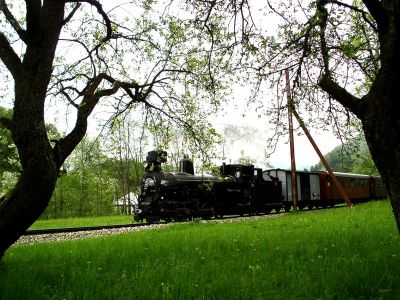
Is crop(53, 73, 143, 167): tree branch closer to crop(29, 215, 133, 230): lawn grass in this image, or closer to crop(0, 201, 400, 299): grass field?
crop(0, 201, 400, 299): grass field

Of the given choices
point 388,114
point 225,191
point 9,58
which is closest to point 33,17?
point 9,58

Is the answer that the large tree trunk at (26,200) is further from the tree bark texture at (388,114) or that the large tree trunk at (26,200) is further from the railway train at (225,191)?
the railway train at (225,191)

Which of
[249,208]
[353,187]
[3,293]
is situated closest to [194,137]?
[3,293]

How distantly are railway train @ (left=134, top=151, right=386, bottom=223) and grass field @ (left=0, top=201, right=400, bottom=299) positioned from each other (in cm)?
816

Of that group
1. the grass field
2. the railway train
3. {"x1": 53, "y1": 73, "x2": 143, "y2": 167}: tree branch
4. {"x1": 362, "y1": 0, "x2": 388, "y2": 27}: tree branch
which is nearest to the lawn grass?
the railway train

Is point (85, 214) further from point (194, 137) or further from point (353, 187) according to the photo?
point (194, 137)

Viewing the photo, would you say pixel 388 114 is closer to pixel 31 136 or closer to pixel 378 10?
pixel 378 10

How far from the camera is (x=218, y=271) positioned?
555 centimetres

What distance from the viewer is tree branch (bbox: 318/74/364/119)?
5066mm

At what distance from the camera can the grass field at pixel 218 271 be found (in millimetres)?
4512

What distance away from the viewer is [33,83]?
6.04 m

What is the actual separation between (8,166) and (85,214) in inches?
415

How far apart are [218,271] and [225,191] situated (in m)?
19.7

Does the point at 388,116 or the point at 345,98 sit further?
the point at 345,98
